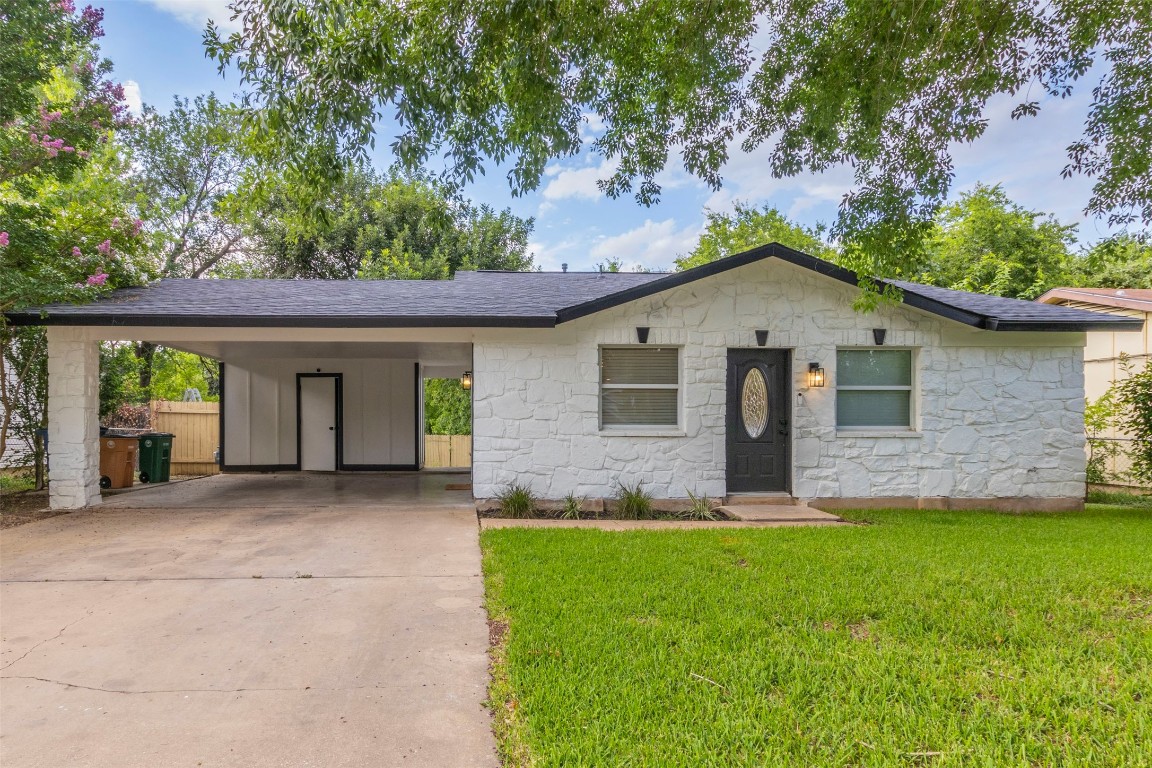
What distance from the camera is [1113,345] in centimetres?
1177

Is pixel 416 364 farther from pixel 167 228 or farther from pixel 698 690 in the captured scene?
pixel 167 228

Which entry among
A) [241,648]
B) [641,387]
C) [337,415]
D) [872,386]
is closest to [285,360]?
[337,415]

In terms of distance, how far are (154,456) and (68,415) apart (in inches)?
128

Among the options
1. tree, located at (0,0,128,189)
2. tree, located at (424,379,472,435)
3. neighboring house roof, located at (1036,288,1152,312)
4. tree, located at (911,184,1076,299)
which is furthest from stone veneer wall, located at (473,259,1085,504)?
tree, located at (911,184,1076,299)

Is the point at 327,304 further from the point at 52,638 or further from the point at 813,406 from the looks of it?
the point at 813,406

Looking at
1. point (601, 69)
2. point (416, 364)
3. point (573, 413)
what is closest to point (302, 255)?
point (416, 364)

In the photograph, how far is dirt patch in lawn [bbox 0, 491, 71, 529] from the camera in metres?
6.69

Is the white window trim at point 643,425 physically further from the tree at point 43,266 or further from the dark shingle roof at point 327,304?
the tree at point 43,266

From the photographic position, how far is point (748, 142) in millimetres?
6031

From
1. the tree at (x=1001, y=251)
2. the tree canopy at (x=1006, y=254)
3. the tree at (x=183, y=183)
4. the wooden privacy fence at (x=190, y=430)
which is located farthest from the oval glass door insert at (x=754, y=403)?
the tree at (x=183, y=183)

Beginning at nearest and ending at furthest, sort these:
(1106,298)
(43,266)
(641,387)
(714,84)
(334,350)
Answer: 1. (714,84)
2. (43,266)
3. (641,387)
4. (334,350)
5. (1106,298)

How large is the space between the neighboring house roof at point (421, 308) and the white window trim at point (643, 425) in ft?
2.37

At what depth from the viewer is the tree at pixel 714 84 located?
4098 mm

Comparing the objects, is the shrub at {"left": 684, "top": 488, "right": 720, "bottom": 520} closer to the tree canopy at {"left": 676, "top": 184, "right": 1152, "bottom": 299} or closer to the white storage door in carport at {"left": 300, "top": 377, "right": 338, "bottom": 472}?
the white storage door in carport at {"left": 300, "top": 377, "right": 338, "bottom": 472}
